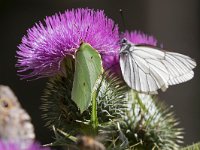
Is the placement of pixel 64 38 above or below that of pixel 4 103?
above

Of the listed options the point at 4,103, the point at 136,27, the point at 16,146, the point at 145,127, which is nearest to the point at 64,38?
the point at 4,103

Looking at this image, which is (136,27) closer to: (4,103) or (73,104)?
(73,104)

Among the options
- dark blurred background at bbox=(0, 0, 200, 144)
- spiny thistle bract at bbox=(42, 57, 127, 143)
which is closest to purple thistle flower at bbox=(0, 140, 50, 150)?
spiny thistle bract at bbox=(42, 57, 127, 143)

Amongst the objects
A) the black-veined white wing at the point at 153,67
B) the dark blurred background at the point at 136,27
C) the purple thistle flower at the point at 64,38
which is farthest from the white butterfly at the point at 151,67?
the dark blurred background at the point at 136,27

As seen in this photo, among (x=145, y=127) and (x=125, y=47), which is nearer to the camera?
(x=125, y=47)

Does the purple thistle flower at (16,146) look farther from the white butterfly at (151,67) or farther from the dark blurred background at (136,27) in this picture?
the dark blurred background at (136,27)

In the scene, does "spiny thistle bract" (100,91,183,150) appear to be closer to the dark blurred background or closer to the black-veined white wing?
the black-veined white wing
